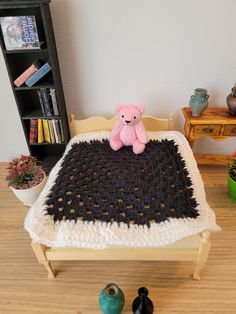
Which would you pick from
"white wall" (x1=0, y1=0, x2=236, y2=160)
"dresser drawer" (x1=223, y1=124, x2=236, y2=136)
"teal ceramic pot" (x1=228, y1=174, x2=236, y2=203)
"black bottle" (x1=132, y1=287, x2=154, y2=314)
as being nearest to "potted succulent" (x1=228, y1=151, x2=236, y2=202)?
"teal ceramic pot" (x1=228, y1=174, x2=236, y2=203)

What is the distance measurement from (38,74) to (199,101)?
120 centimetres

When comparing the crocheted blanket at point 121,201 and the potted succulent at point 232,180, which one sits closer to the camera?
the crocheted blanket at point 121,201

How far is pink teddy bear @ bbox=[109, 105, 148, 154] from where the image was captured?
5.44ft

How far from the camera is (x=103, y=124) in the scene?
201cm

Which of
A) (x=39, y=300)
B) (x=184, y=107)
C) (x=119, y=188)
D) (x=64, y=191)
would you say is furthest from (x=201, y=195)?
(x=39, y=300)

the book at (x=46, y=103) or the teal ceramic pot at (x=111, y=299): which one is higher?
the book at (x=46, y=103)

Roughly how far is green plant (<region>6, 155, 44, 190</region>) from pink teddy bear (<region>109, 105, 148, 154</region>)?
24.4 inches

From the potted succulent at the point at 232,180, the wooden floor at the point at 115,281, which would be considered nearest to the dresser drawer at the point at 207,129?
the potted succulent at the point at 232,180

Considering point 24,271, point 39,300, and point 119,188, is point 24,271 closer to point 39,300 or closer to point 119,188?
point 39,300

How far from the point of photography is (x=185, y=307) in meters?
1.26

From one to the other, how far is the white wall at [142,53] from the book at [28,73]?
0.71 feet

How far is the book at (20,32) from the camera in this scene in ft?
5.10

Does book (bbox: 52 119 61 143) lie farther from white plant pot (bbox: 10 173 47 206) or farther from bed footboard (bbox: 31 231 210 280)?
bed footboard (bbox: 31 231 210 280)

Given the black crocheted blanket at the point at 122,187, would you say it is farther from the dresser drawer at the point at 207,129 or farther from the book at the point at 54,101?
the book at the point at 54,101
